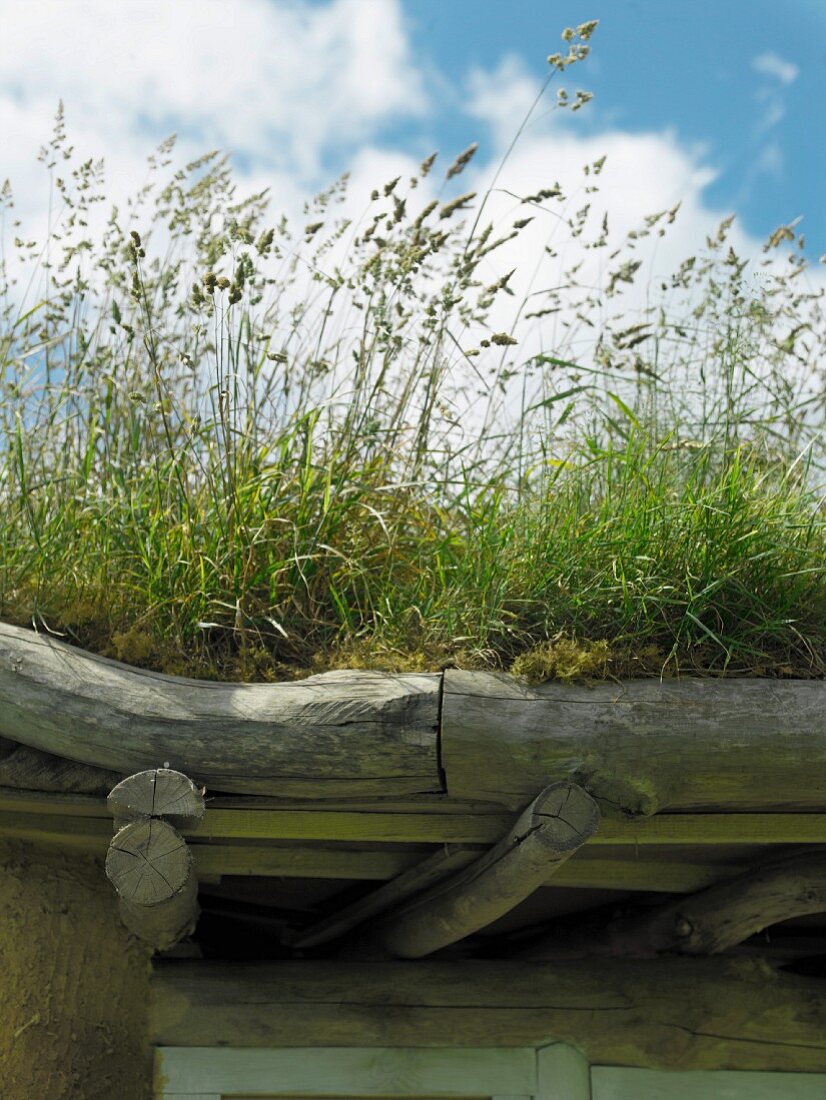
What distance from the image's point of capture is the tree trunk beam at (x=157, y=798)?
2506mm

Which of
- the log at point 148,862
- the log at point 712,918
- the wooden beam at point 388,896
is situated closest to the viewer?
the log at point 148,862

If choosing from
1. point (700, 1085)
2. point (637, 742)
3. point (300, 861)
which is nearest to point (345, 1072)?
point (300, 861)

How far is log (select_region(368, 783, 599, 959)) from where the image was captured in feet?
8.37

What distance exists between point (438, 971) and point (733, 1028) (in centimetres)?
82

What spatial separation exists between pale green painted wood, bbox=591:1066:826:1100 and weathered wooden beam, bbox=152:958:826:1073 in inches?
1.2

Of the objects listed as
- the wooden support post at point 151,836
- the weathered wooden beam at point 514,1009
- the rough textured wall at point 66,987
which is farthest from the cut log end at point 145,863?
the weathered wooden beam at point 514,1009

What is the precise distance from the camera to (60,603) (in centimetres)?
310

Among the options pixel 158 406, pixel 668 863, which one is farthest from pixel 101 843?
pixel 668 863

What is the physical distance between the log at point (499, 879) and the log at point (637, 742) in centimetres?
8

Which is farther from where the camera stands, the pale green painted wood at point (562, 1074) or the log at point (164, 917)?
the pale green painted wood at point (562, 1074)

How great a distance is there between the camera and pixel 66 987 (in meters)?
3.08

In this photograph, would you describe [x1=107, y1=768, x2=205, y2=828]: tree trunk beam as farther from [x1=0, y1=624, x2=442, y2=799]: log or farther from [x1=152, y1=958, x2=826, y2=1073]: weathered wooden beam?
[x1=152, y1=958, x2=826, y2=1073]: weathered wooden beam

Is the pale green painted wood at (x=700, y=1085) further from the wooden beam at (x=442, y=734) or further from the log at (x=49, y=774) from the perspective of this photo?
the log at (x=49, y=774)

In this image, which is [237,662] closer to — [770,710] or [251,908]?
[251,908]
